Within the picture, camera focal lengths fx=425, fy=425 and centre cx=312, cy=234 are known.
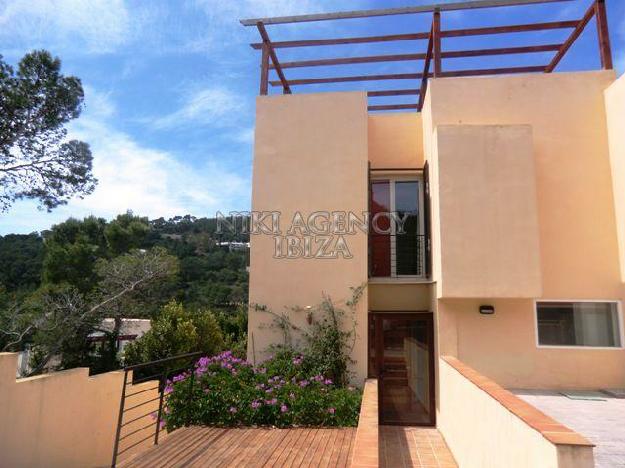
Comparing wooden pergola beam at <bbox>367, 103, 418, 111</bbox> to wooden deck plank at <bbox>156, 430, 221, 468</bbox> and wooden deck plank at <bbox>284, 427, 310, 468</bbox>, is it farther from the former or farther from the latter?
wooden deck plank at <bbox>156, 430, 221, 468</bbox>

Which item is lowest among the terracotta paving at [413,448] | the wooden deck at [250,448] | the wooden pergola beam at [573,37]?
the terracotta paving at [413,448]

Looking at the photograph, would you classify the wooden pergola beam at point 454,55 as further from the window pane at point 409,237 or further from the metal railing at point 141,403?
the metal railing at point 141,403

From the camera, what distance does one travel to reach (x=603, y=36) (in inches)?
379

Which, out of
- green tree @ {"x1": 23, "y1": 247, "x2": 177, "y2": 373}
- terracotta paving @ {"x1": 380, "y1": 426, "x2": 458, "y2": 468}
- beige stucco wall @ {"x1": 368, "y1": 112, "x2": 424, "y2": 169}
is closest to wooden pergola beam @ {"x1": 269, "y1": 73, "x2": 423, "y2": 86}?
beige stucco wall @ {"x1": 368, "y1": 112, "x2": 424, "y2": 169}

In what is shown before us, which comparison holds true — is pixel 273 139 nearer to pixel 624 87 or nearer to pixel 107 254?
pixel 624 87

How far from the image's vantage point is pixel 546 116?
9359mm

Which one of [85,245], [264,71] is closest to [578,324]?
[264,71]

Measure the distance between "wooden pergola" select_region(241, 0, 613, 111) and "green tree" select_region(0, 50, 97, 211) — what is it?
264 inches

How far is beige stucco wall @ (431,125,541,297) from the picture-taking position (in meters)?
8.27

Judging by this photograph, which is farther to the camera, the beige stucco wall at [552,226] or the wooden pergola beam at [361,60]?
the wooden pergola beam at [361,60]

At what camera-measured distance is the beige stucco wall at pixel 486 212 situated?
8.27m

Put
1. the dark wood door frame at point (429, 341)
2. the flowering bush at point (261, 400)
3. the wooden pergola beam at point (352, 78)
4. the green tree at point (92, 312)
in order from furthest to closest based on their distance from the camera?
the green tree at point (92, 312) → the wooden pergola beam at point (352, 78) → the dark wood door frame at point (429, 341) → the flowering bush at point (261, 400)

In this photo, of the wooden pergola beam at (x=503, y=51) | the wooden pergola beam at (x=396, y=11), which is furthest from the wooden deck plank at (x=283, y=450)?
the wooden pergola beam at (x=503, y=51)

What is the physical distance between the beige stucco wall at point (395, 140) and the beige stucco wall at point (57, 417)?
27.9 feet
